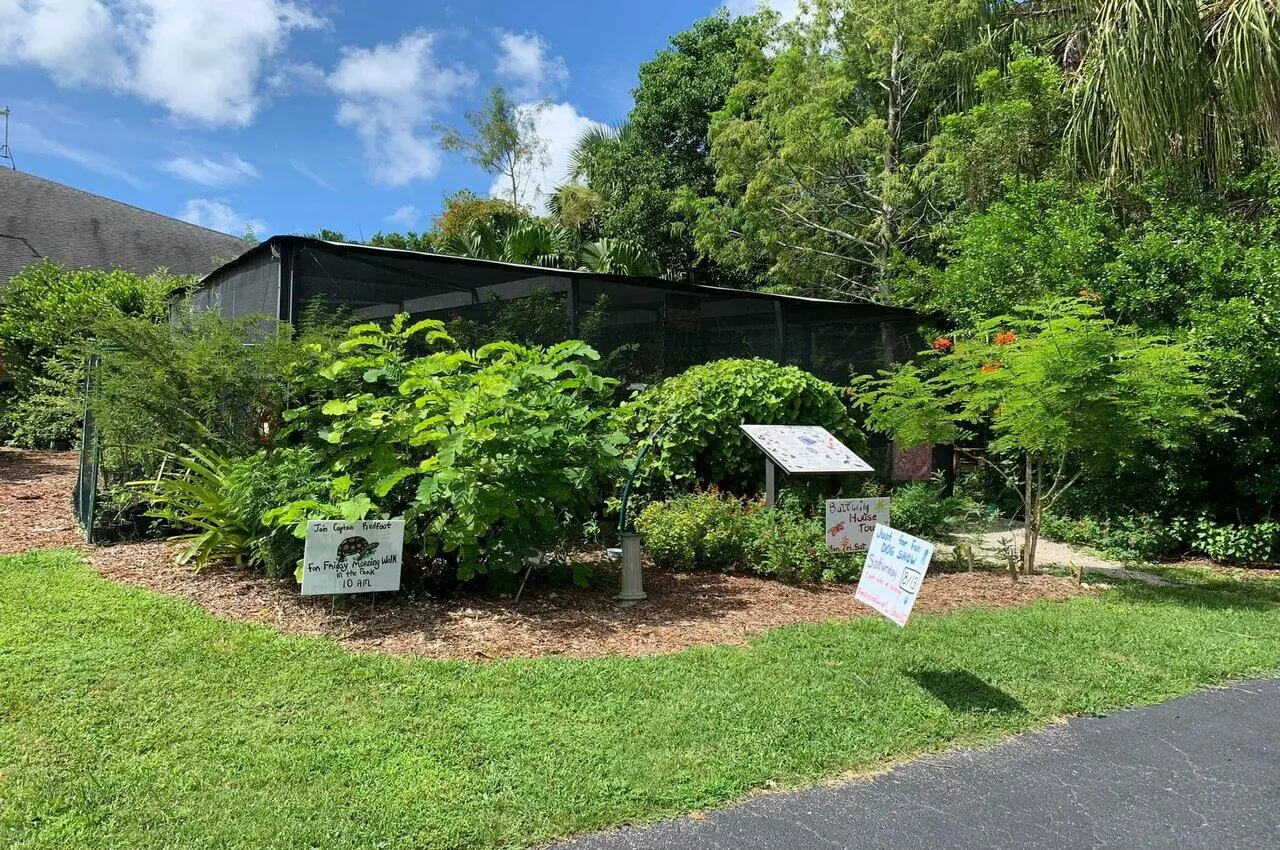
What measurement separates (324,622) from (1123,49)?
29.3 feet

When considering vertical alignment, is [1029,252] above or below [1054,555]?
above

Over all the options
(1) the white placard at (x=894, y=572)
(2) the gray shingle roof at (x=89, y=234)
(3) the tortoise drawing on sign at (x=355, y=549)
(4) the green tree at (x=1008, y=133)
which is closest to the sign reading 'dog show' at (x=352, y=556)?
(3) the tortoise drawing on sign at (x=355, y=549)

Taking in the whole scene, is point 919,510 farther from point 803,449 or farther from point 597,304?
point 597,304

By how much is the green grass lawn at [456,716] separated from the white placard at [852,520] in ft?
3.01

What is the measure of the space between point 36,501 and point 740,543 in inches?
300

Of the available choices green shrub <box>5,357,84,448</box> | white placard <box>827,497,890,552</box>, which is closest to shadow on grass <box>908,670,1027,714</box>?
white placard <box>827,497,890,552</box>

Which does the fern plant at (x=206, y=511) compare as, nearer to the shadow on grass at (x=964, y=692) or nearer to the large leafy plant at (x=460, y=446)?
the large leafy plant at (x=460, y=446)

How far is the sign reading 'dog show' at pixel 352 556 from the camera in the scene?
184 inches

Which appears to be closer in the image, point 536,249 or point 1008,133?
point 1008,133

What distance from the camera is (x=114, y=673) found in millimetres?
3979

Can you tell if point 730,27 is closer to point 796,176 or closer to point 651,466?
point 796,176

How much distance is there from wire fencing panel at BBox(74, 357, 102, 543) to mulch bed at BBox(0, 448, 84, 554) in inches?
6.8

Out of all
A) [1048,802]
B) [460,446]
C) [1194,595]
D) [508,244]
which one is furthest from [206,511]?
[1194,595]

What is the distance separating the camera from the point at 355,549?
4.81 m
